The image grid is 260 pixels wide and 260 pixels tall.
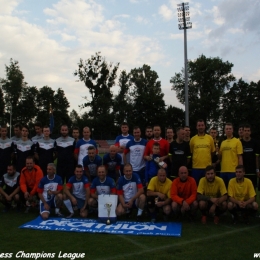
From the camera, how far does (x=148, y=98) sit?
5538 centimetres

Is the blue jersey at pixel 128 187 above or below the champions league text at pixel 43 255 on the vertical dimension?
above

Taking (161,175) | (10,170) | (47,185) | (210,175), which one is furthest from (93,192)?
(210,175)

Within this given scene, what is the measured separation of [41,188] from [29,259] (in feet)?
9.72

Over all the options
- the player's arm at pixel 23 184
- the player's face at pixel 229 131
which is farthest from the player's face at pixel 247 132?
the player's arm at pixel 23 184

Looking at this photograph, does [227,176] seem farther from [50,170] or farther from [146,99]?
[146,99]

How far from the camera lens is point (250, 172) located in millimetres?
7145

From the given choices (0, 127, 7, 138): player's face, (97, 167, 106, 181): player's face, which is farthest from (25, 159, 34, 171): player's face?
(97, 167, 106, 181): player's face

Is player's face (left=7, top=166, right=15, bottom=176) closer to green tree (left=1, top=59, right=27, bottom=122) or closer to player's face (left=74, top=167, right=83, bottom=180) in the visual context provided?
player's face (left=74, top=167, right=83, bottom=180)

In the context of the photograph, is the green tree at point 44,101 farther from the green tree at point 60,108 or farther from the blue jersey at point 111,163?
the blue jersey at point 111,163

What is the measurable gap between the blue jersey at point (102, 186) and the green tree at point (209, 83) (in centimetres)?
4498

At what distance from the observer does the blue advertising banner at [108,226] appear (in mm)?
5774

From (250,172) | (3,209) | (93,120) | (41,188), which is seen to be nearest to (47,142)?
(41,188)

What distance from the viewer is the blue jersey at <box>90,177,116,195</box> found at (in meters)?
7.23

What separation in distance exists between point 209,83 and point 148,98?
9873mm
